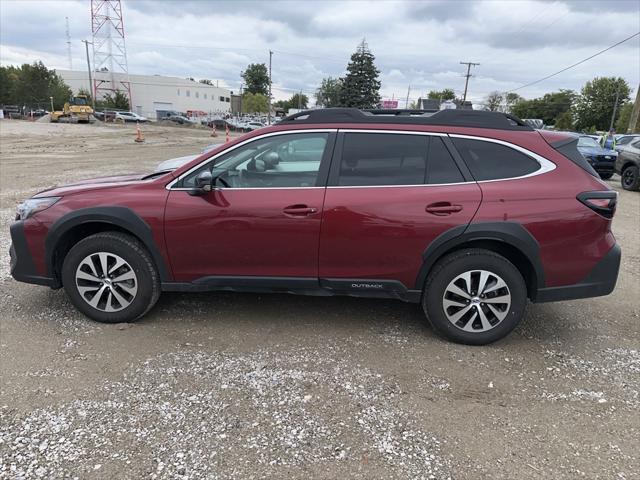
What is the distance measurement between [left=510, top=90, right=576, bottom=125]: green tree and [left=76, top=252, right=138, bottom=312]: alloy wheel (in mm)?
112738

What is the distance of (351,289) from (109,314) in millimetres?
2028

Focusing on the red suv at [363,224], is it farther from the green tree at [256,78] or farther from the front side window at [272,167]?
the green tree at [256,78]

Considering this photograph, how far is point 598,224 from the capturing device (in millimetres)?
3455

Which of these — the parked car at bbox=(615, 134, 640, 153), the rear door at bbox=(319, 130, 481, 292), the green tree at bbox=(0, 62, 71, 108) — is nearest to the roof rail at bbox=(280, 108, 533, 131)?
the rear door at bbox=(319, 130, 481, 292)

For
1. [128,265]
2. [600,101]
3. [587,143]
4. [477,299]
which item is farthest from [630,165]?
[600,101]

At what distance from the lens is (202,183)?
3.55m

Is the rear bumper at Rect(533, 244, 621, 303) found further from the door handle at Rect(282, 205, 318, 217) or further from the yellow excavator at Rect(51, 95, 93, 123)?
the yellow excavator at Rect(51, 95, 93, 123)

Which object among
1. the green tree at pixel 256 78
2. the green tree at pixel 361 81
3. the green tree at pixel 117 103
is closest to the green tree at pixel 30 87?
the green tree at pixel 117 103

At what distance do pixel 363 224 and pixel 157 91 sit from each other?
9631 centimetres

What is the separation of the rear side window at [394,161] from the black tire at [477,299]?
606 millimetres

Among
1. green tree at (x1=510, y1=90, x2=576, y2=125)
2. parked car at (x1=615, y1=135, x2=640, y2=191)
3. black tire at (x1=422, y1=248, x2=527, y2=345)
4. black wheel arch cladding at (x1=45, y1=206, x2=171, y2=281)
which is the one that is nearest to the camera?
black tire at (x1=422, y1=248, x2=527, y2=345)

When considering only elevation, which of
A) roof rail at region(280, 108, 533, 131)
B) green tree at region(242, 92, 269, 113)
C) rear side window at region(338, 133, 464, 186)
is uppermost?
green tree at region(242, 92, 269, 113)

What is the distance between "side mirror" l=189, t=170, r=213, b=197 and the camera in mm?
3545

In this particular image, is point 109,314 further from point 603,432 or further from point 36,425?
point 603,432
